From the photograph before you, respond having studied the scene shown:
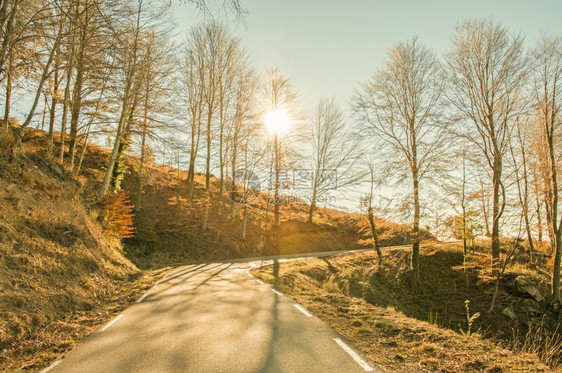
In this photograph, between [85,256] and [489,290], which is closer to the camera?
[85,256]

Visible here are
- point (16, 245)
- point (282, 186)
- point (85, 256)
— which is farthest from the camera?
point (282, 186)

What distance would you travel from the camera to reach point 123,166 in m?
22.6

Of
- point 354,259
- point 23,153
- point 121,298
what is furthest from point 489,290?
point 23,153

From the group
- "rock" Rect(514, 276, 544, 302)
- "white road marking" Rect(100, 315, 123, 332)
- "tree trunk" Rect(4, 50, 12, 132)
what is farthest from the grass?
"tree trunk" Rect(4, 50, 12, 132)

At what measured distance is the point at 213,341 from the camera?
5.32 metres

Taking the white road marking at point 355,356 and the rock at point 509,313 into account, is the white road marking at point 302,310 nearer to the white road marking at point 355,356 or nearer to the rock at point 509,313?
the white road marking at point 355,356

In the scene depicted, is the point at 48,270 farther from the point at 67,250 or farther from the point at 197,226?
the point at 197,226

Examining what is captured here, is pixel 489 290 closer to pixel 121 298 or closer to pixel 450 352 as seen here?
pixel 450 352

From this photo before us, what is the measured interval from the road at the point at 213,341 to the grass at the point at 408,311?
0.67 metres

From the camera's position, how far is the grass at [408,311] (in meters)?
4.95

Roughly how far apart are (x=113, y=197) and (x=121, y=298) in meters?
8.96

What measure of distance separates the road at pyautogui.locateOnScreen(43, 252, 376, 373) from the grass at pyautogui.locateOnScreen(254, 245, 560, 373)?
26.4 inches

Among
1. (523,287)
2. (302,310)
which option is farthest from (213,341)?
(523,287)

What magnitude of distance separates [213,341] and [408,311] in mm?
13100
